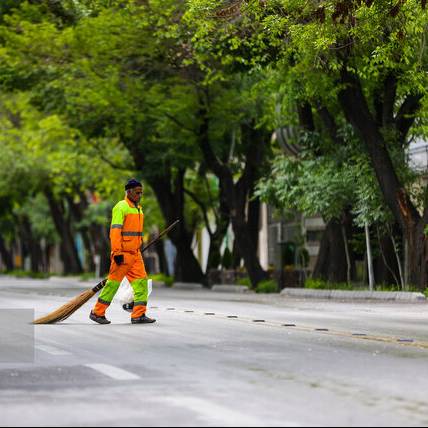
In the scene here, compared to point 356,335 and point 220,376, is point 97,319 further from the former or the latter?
point 220,376

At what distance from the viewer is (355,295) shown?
31.6 meters

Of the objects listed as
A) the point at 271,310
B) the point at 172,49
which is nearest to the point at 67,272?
the point at 172,49

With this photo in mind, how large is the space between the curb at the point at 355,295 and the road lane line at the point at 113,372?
1729 cm

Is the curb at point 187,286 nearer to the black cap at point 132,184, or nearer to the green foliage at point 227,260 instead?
the green foliage at point 227,260

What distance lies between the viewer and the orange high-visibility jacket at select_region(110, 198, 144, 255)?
1753 cm

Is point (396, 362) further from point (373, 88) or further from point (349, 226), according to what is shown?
point (349, 226)

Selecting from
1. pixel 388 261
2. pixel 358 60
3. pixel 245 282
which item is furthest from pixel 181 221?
pixel 358 60

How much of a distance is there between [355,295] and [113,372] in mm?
20739

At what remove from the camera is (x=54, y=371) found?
1152 cm

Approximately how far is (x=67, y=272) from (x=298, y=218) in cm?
2478

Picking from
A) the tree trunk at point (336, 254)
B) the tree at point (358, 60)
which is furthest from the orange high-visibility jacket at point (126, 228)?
the tree trunk at point (336, 254)

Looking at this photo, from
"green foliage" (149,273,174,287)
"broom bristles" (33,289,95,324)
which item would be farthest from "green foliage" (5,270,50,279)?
"broom bristles" (33,289,95,324)

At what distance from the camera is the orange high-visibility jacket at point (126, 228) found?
57.5ft

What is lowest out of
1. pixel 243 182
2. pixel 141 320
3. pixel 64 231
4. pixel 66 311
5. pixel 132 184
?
pixel 141 320
